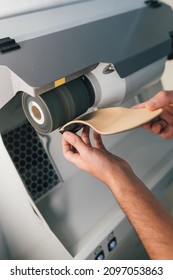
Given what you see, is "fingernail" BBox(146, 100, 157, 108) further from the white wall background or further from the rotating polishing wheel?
the white wall background

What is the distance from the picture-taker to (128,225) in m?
0.95

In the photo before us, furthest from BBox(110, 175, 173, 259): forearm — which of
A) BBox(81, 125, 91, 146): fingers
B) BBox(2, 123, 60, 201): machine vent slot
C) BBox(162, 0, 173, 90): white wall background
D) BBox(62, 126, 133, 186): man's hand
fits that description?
BBox(162, 0, 173, 90): white wall background

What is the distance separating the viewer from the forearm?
0.73 m

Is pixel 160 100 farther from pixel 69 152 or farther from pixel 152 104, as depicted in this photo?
pixel 69 152

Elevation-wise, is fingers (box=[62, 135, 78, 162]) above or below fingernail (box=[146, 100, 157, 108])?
below

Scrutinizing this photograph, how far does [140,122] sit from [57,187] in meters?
0.41

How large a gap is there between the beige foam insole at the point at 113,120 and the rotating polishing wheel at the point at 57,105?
24 millimetres

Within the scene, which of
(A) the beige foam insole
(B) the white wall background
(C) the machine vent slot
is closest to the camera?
(A) the beige foam insole

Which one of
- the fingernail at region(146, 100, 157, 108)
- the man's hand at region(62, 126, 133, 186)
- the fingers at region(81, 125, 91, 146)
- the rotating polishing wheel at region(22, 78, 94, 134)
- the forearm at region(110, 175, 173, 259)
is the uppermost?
the rotating polishing wheel at region(22, 78, 94, 134)

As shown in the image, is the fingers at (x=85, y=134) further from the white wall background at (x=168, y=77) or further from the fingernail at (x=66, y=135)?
the white wall background at (x=168, y=77)

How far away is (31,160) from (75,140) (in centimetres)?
20

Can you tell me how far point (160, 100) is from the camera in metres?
0.80

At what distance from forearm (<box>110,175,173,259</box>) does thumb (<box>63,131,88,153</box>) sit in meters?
0.11

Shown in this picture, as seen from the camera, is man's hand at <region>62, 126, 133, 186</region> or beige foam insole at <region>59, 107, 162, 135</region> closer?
beige foam insole at <region>59, 107, 162, 135</region>
